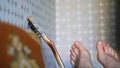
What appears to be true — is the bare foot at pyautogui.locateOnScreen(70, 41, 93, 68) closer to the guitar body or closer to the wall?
the wall

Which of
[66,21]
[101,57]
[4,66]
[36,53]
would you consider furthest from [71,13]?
[4,66]

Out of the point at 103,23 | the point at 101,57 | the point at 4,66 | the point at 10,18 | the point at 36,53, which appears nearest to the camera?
the point at 4,66

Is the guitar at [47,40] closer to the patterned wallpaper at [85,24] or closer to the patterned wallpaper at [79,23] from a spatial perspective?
the patterned wallpaper at [79,23]

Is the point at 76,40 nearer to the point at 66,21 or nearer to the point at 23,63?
the point at 66,21

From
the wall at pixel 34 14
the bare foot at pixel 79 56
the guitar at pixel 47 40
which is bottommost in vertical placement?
the bare foot at pixel 79 56

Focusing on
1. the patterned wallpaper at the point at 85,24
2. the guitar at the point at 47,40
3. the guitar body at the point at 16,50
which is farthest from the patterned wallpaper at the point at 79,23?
the guitar body at the point at 16,50

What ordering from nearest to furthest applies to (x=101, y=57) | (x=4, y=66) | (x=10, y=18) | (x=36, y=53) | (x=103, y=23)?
(x=4, y=66) → (x=36, y=53) → (x=10, y=18) → (x=101, y=57) → (x=103, y=23)

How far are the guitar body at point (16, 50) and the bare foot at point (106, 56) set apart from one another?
0.44 metres

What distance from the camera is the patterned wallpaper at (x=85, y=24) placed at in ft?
4.33

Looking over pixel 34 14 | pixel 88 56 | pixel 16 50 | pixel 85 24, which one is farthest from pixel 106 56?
pixel 16 50

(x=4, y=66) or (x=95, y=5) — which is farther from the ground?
(x=95, y=5)

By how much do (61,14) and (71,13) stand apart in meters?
0.06

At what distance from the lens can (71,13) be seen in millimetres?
1376

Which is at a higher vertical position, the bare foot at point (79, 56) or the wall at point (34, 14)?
the wall at point (34, 14)
